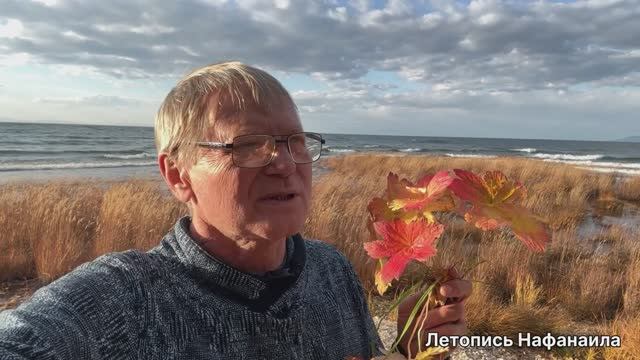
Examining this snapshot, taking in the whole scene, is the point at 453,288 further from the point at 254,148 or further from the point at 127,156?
the point at 127,156

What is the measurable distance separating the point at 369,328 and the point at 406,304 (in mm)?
366

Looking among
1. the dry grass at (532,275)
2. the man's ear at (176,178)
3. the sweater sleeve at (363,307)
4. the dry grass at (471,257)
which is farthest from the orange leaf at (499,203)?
the dry grass at (471,257)

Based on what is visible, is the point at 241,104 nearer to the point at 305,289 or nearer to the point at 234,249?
the point at 234,249

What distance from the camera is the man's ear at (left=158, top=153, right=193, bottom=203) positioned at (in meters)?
1.12

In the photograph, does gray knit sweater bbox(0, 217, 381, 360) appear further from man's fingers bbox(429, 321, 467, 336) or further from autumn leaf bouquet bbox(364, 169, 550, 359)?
autumn leaf bouquet bbox(364, 169, 550, 359)

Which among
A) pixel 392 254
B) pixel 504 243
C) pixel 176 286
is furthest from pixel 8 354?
pixel 504 243

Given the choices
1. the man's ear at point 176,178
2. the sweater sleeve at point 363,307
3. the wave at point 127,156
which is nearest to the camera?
the man's ear at point 176,178

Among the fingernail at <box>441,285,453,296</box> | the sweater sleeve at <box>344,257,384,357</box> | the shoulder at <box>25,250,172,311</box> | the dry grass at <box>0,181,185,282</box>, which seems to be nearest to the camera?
the fingernail at <box>441,285,453,296</box>

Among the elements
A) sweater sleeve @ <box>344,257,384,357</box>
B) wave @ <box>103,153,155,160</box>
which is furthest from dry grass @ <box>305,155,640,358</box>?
wave @ <box>103,153,155,160</box>

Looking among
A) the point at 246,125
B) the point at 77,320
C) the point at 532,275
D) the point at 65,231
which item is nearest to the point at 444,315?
the point at 246,125

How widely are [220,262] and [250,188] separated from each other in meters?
0.19

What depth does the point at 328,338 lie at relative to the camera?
1.21 meters

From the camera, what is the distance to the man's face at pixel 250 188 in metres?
1.02

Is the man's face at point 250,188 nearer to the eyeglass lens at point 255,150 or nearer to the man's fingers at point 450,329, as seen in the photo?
the eyeglass lens at point 255,150
